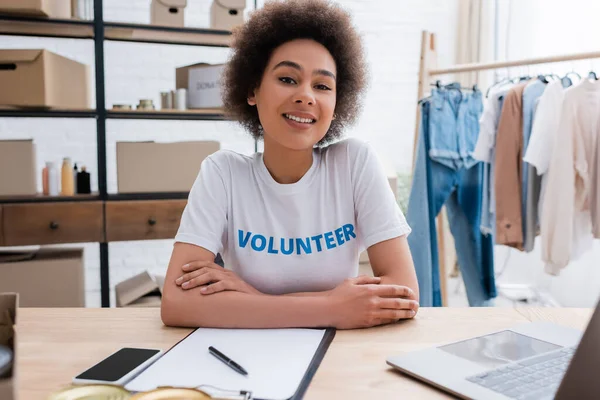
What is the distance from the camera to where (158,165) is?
8.07ft

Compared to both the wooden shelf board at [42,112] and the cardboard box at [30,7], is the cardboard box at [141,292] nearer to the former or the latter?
the wooden shelf board at [42,112]

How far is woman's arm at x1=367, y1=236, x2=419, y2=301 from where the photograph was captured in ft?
3.71

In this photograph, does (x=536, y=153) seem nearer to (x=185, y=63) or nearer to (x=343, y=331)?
(x=343, y=331)

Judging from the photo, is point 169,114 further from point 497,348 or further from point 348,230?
point 497,348

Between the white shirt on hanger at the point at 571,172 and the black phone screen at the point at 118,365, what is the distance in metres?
1.74

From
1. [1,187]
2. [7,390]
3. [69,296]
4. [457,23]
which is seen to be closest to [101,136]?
[1,187]

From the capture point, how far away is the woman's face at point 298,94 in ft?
3.96

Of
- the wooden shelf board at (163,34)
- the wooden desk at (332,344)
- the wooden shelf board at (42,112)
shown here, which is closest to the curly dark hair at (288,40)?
the wooden desk at (332,344)

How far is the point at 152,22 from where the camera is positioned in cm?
249

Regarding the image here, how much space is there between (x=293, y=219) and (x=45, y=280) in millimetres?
1486

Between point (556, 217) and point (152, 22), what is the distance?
1944 mm

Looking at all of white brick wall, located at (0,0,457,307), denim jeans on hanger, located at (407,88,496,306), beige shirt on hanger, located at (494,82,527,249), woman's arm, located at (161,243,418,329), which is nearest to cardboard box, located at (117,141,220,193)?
white brick wall, located at (0,0,457,307)

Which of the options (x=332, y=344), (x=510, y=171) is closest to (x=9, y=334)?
(x=332, y=344)

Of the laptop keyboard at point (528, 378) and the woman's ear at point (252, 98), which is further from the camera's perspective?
the woman's ear at point (252, 98)
